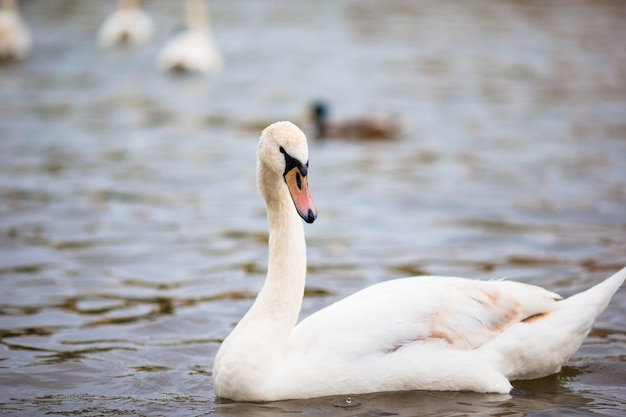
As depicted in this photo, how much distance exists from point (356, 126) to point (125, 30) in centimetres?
989

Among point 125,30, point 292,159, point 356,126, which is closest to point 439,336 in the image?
point 292,159

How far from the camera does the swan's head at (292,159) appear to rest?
5902 mm

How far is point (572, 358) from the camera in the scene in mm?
6930

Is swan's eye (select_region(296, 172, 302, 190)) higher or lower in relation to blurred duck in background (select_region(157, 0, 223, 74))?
lower

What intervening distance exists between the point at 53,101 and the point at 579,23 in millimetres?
14423

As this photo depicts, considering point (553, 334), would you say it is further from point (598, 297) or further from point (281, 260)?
point (281, 260)

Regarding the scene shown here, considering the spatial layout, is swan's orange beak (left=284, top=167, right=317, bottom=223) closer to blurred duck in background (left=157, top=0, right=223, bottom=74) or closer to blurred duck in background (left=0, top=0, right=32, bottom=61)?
blurred duck in background (left=157, top=0, right=223, bottom=74)

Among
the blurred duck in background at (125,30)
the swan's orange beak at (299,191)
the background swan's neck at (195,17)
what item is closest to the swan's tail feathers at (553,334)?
the swan's orange beak at (299,191)

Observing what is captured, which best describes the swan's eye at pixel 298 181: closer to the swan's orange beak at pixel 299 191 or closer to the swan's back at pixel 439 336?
the swan's orange beak at pixel 299 191

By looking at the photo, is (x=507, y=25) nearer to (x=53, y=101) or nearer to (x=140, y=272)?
(x=53, y=101)

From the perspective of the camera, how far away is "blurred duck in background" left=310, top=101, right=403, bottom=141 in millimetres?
15344

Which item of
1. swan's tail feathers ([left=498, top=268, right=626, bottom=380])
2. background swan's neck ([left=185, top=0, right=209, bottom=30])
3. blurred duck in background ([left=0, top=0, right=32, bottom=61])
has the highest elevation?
background swan's neck ([left=185, top=0, right=209, bottom=30])

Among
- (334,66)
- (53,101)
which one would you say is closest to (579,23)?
(334,66)

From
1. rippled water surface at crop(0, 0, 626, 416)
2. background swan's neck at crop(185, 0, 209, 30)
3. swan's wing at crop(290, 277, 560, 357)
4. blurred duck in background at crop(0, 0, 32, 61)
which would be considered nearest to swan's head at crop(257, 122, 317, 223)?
swan's wing at crop(290, 277, 560, 357)
